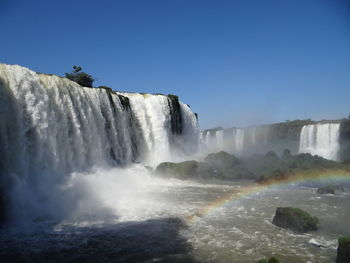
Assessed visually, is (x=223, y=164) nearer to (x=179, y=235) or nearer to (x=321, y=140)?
(x=179, y=235)

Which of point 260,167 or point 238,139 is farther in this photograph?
point 238,139

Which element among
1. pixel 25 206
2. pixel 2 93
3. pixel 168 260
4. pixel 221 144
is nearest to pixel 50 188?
pixel 25 206

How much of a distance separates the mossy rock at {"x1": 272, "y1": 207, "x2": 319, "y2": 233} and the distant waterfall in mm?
27472

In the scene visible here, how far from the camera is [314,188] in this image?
1811 centimetres

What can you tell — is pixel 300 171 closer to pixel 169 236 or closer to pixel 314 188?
pixel 314 188

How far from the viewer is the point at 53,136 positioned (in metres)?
15.8

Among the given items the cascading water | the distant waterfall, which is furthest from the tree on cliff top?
the distant waterfall

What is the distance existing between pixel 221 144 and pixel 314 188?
101ft

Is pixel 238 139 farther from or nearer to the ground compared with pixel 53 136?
farther from the ground

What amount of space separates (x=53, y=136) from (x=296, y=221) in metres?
12.6

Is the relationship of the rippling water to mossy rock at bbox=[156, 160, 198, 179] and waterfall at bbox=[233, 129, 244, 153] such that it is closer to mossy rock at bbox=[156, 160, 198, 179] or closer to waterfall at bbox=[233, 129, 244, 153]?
mossy rock at bbox=[156, 160, 198, 179]

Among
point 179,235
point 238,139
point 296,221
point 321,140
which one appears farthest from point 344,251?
point 238,139

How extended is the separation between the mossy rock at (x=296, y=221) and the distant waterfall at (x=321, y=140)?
27472 millimetres

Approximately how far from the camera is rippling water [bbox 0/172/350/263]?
772 cm
